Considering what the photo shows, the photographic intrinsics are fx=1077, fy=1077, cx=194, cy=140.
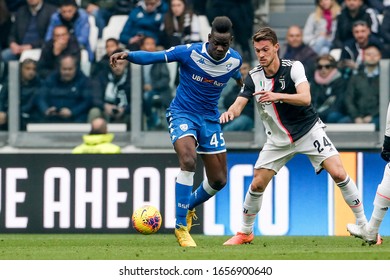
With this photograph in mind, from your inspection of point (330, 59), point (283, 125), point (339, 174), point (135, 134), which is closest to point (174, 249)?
point (283, 125)

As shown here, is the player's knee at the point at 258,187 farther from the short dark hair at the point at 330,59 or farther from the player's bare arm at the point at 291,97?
the short dark hair at the point at 330,59

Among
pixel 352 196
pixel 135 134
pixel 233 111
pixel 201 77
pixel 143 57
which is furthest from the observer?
pixel 135 134

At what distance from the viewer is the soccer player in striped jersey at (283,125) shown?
1077cm

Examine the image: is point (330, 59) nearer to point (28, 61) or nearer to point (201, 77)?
point (28, 61)

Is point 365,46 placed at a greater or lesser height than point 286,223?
greater

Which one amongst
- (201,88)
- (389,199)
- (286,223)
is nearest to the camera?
(389,199)

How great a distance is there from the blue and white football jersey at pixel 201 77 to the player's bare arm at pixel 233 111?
555 millimetres

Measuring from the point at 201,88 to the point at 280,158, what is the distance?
1148 millimetres

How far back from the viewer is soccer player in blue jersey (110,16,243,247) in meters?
11.0

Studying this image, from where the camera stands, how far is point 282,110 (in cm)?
1101

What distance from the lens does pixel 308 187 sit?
46.9 feet

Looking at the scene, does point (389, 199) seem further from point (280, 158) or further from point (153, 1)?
point (153, 1)

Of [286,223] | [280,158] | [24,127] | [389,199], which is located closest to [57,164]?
[24,127]

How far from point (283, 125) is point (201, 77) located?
106 centimetres
